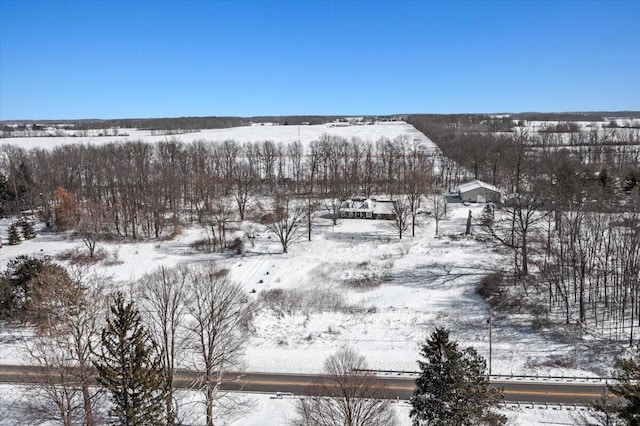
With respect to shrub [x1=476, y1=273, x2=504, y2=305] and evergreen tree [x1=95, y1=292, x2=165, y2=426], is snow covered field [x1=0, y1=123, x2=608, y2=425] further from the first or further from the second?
evergreen tree [x1=95, y1=292, x2=165, y2=426]

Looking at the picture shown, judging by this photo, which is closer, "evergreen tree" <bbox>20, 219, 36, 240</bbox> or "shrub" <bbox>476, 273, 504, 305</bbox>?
"shrub" <bbox>476, 273, 504, 305</bbox>

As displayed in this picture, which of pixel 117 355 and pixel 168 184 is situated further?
pixel 168 184

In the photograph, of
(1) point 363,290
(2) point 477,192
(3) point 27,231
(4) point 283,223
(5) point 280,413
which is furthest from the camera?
(2) point 477,192

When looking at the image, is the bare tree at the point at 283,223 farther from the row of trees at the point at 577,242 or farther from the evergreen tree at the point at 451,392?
the evergreen tree at the point at 451,392

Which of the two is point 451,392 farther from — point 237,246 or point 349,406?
point 237,246

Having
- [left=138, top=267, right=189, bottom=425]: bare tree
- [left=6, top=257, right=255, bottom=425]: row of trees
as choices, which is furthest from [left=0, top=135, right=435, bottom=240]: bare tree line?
[left=6, top=257, right=255, bottom=425]: row of trees

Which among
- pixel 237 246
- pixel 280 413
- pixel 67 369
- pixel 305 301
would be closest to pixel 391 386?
pixel 280 413
